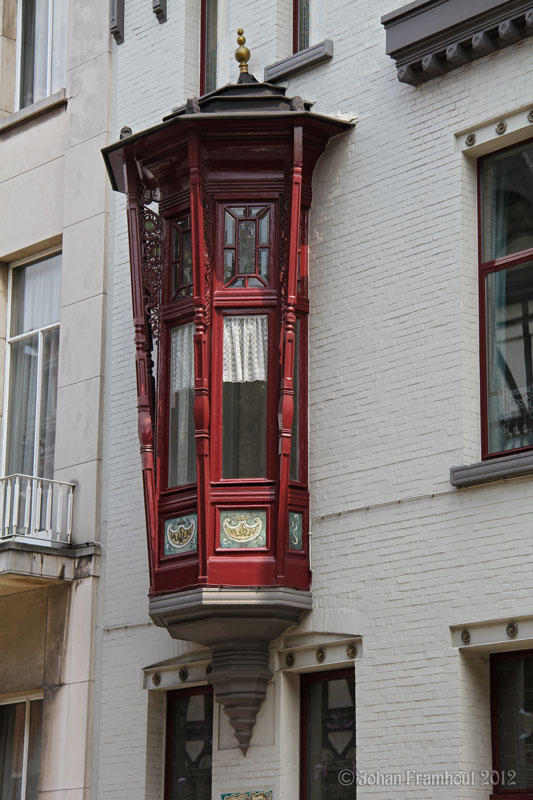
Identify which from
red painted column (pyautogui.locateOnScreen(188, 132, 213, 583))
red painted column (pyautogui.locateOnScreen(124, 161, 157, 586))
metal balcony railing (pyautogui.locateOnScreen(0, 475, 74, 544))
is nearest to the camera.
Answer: red painted column (pyautogui.locateOnScreen(188, 132, 213, 583))

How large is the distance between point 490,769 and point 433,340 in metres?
3.64

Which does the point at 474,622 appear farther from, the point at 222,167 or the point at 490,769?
the point at 222,167

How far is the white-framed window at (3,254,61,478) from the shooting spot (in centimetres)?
1750

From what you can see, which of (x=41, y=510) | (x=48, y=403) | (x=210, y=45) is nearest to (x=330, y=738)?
(x=41, y=510)

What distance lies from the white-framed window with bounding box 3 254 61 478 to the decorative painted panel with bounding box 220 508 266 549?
4470 millimetres

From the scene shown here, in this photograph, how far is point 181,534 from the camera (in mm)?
13578

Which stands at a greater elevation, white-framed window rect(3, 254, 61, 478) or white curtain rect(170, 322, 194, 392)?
white-framed window rect(3, 254, 61, 478)

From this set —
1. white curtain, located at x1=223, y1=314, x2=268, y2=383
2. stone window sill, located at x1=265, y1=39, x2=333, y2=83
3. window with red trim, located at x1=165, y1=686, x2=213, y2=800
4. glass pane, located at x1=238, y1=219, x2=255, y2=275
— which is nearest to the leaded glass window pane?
glass pane, located at x1=238, y1=219, x2=255, y2=275

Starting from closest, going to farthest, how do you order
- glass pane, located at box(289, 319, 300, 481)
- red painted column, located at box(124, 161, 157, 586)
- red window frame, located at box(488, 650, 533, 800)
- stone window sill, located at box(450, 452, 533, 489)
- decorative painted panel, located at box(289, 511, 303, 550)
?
red window frame, located at box(488, 650, 533, 800), stone window sill, located at box(450, 452, 533, 489), decorative painted panel, located at box(289, 511, 303, 550), glass pane, located at box(289, 319, 300, 481), red painted column, located at box(124, 161, 157, 586)

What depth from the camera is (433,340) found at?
41.8 ft

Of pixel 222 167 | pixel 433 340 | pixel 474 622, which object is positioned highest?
pixel 222 167

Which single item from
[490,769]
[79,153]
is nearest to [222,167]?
[79,153]

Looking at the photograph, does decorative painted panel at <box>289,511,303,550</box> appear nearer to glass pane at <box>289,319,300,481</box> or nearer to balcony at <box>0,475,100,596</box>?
glass pane at <box>289,319,300,481</box>

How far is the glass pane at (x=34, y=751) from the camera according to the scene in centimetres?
1605
